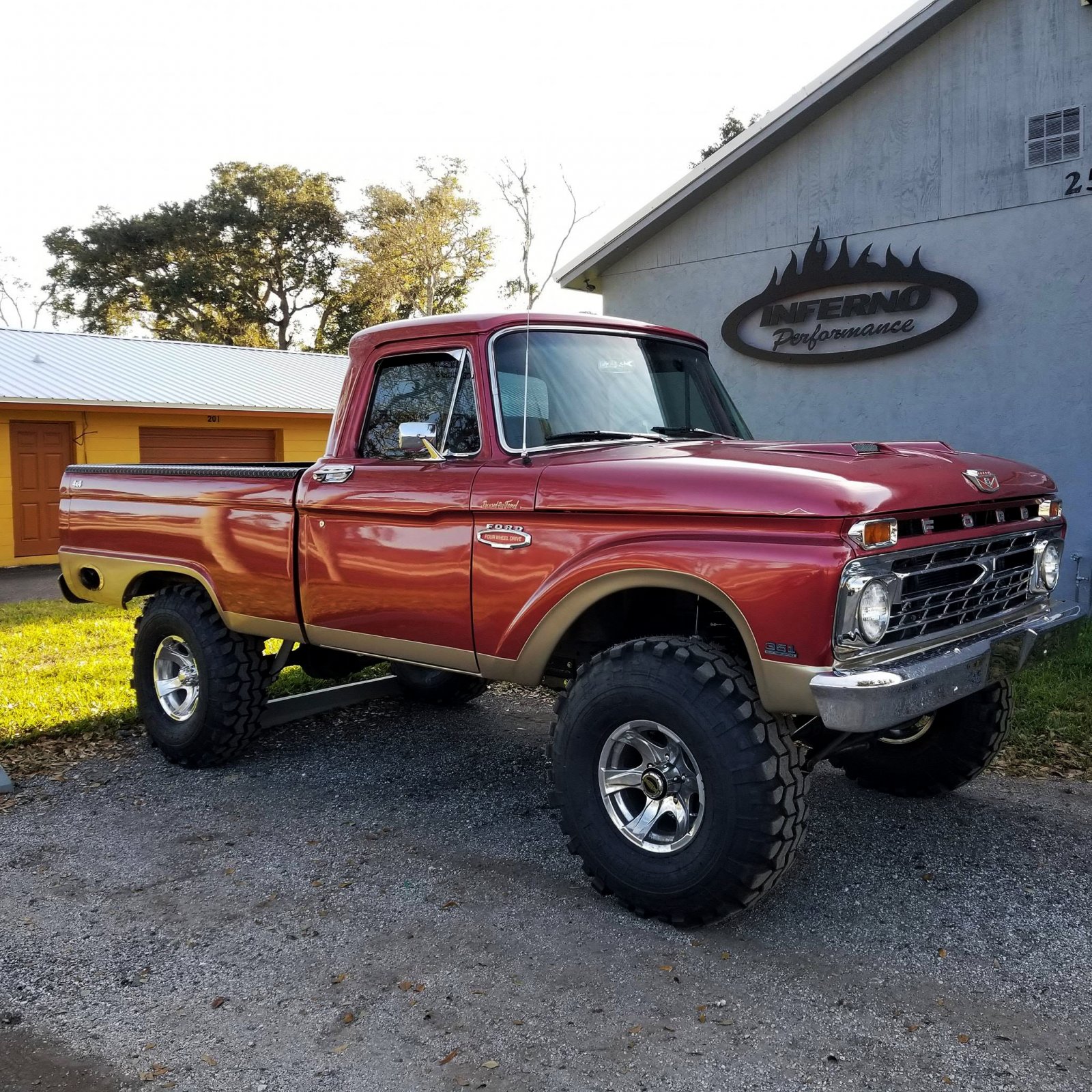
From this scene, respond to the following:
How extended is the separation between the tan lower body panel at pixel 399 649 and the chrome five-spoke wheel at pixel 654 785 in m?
0.80

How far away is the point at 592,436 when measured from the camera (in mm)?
4492

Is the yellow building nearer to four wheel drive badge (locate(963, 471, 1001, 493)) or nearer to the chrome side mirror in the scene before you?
the chrome side mirror

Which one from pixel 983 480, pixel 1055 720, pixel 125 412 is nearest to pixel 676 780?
pixel 983 480

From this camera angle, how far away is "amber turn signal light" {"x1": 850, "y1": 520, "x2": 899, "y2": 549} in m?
3.37

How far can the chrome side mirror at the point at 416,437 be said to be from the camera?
439cm

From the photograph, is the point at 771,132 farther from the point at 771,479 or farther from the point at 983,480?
the point at 771,479

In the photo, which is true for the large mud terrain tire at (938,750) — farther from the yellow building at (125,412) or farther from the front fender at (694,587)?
the yellow building at (125,412)

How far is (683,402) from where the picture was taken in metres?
4.97

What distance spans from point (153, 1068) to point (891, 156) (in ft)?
32.4

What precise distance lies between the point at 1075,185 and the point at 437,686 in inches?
276

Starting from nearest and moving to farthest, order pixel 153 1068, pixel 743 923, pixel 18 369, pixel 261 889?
pixel 153 1068
pixel 743 923
pixel 261 889
pixel 18 369

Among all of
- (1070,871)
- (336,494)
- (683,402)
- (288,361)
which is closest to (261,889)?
(336,494)

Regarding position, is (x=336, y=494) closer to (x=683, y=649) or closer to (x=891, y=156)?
(x=683, y=649)

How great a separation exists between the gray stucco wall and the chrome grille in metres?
5.64
